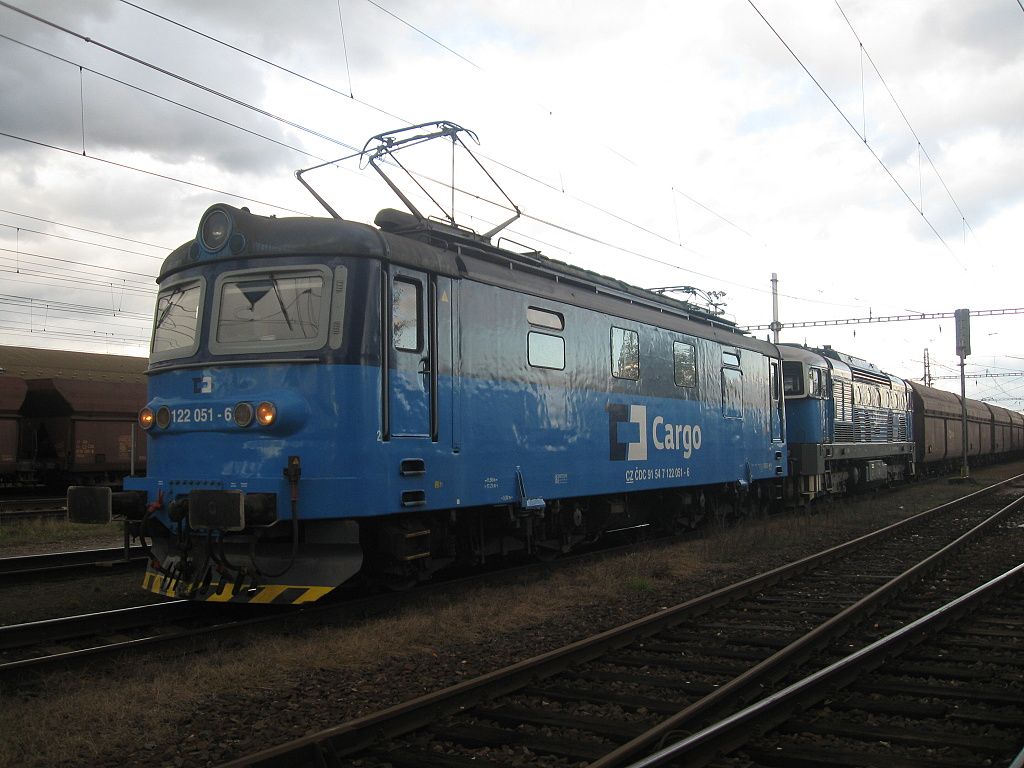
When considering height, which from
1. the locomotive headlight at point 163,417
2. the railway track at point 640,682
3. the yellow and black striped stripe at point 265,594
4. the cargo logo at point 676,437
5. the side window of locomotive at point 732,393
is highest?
the side window of locomotive at point 732,393

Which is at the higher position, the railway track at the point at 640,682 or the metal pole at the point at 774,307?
the metal pole at the point at 774,307

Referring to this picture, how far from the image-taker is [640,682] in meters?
5.77

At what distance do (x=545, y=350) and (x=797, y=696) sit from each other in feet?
17.4

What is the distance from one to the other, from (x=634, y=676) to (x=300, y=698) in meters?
2.23

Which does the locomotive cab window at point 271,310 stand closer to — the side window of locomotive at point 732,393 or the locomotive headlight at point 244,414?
the locomotive headlight at point 244,414

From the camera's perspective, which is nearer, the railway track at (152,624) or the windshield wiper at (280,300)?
the railway track at (152,624)

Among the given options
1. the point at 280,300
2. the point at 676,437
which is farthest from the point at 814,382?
the point at 280,300

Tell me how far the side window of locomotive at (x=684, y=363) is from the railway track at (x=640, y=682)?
3576mm

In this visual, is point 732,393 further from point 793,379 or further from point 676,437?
point 793,379

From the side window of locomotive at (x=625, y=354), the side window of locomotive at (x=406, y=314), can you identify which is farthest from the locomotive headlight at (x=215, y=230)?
the side window of locomotive at (x=625, y=354)

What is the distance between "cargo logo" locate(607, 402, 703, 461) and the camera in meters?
11.0

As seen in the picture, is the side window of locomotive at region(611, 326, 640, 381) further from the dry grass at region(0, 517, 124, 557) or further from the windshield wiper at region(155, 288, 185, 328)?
the dry grass at region(0, 517, 124, 557)

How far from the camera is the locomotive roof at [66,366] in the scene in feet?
79.3

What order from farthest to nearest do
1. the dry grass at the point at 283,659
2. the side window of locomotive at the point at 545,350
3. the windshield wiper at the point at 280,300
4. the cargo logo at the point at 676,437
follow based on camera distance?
the cargo logo at the point at 676,437 < the side window of locomotive at the point at 545,350 < the windshield wiper at the point at 280,300 < the dry grass at the point at 283,659
